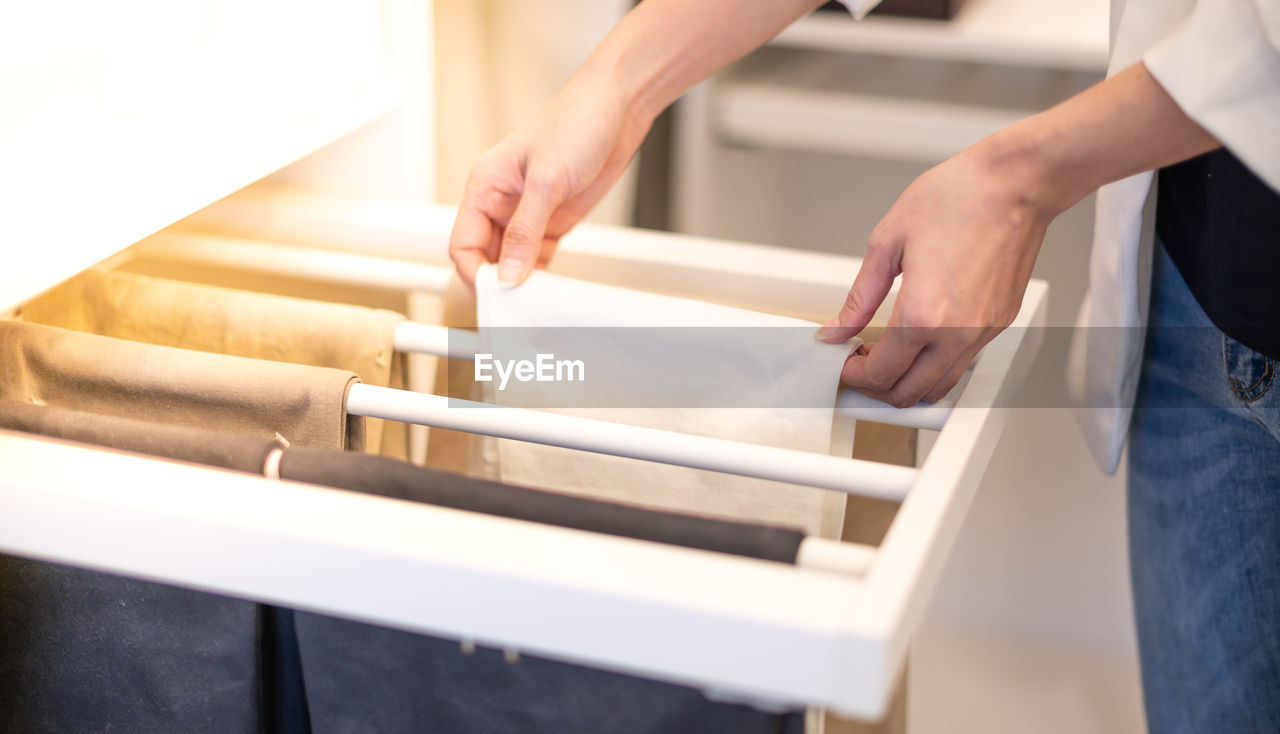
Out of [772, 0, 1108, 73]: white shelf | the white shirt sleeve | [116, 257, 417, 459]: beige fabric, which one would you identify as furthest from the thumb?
[772, 0, 1108, 73]: white shelf

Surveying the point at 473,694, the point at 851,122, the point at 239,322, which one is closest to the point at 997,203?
the point at 473,694

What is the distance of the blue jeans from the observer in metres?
0.59

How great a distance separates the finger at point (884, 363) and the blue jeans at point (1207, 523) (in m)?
0.21

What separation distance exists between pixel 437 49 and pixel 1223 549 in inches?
28.9

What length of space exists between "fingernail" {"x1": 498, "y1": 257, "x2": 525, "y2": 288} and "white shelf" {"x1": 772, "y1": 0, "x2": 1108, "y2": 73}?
1.45 feet

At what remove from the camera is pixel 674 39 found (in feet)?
2.07

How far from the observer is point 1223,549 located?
2.02 ft

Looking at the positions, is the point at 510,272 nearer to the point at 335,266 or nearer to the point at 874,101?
the point at 335,266

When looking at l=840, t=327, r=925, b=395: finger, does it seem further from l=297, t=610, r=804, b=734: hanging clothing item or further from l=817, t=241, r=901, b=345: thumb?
l=297, t=610, r=804, b=734: hanging clothing item

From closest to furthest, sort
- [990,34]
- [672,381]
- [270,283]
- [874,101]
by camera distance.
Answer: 1. [672,381]
2. [270,283]
3. [990,34]
4. [874,101]

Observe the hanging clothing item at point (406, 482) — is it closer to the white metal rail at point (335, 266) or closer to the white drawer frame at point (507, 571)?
the white drawer frame at point (507, 571)

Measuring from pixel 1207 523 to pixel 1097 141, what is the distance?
0.31 meters

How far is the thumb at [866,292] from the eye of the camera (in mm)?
477

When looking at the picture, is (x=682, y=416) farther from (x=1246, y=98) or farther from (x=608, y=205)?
(x=608, y=205)
